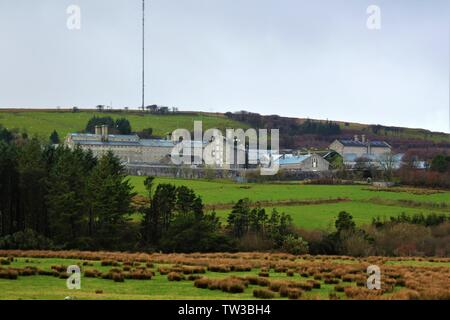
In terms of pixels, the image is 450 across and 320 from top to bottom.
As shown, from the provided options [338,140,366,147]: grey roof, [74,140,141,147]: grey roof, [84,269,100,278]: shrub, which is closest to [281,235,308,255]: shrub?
[84,269,100,278]: shrub

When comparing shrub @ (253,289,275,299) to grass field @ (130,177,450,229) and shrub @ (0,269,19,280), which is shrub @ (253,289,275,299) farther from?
grass field @ (130,177,450,229)

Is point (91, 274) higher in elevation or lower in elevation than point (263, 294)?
lower

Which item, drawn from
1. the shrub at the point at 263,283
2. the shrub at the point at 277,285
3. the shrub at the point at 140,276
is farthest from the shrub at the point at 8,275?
the shrub at the point at 277,285

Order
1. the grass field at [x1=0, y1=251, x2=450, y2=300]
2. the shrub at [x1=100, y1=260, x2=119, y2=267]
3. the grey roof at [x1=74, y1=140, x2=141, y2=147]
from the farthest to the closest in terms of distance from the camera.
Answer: the grey roof at [x1=74, y1=140, x2=141, y2=147] < the shrub at [x1=100, y1=260, x2=119, y2=267] < the grass field at [x1=0, y1=251, x2=450, y2=300]

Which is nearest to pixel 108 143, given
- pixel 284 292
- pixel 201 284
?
pixel 201 284

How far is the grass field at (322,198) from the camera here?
6506cm

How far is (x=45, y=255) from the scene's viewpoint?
106ft

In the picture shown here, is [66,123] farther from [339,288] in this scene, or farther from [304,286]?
[339,288]

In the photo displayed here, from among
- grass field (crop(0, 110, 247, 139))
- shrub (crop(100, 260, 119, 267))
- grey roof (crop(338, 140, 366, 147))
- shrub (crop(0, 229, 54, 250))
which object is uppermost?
grass field (crop(0, 110, 247, 139))

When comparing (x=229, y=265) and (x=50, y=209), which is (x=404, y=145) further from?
(x=229, y=265)

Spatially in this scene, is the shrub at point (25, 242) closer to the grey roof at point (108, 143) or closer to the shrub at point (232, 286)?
the shrub at point (232, 286)

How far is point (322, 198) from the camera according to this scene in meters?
76.8

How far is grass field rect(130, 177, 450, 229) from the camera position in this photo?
65062 mm
